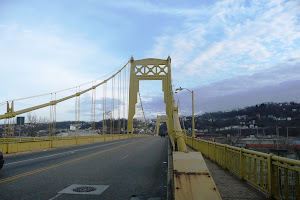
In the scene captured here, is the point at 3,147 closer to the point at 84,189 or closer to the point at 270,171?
the point at 84,189

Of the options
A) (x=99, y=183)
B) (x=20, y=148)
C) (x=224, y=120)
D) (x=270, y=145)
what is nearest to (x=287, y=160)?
(x=99, y=183)

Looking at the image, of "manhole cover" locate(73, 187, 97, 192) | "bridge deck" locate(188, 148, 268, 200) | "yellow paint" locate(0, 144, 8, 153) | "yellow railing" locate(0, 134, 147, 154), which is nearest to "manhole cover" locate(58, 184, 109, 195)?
"manhole cover" locate(73, 187, 97, 192)

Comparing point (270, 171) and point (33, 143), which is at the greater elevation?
point (270, 171)

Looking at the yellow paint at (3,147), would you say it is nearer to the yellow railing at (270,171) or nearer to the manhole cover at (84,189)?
the manhole cover at (84,189)

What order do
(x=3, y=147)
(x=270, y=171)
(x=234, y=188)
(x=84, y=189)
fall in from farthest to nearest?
(x=3, y=147), (x=84, y=189), (x=234, y=188), (x=270, y=171)

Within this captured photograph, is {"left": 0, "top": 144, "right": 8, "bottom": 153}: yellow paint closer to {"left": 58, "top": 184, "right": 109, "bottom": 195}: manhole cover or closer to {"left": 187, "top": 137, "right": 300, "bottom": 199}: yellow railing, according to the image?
{"left": 58, "top": 184, "right": 109, "bottom": 195}: manhole cover

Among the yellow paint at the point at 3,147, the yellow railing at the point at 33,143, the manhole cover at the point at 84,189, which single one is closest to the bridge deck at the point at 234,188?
the manhole cover at the point at 84,189

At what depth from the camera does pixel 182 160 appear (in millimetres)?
6352

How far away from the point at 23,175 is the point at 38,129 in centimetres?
5870

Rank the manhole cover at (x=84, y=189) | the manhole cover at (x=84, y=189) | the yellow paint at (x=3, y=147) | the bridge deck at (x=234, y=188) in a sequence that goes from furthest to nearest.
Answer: the yellow paint at (x=3, y=147)
the manhole cover at (x=84, y=189)
the manhole cover at (x=84, y=189)
the bridge deck at (x=234, y=188)

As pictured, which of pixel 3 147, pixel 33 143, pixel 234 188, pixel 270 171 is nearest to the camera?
pixel 270 171

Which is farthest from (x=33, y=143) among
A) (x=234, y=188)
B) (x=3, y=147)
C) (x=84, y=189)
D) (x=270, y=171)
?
(x=270, y=171)

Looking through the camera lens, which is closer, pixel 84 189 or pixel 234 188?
pixel 234 188

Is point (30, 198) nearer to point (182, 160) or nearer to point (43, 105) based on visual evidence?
point (182, 160)
